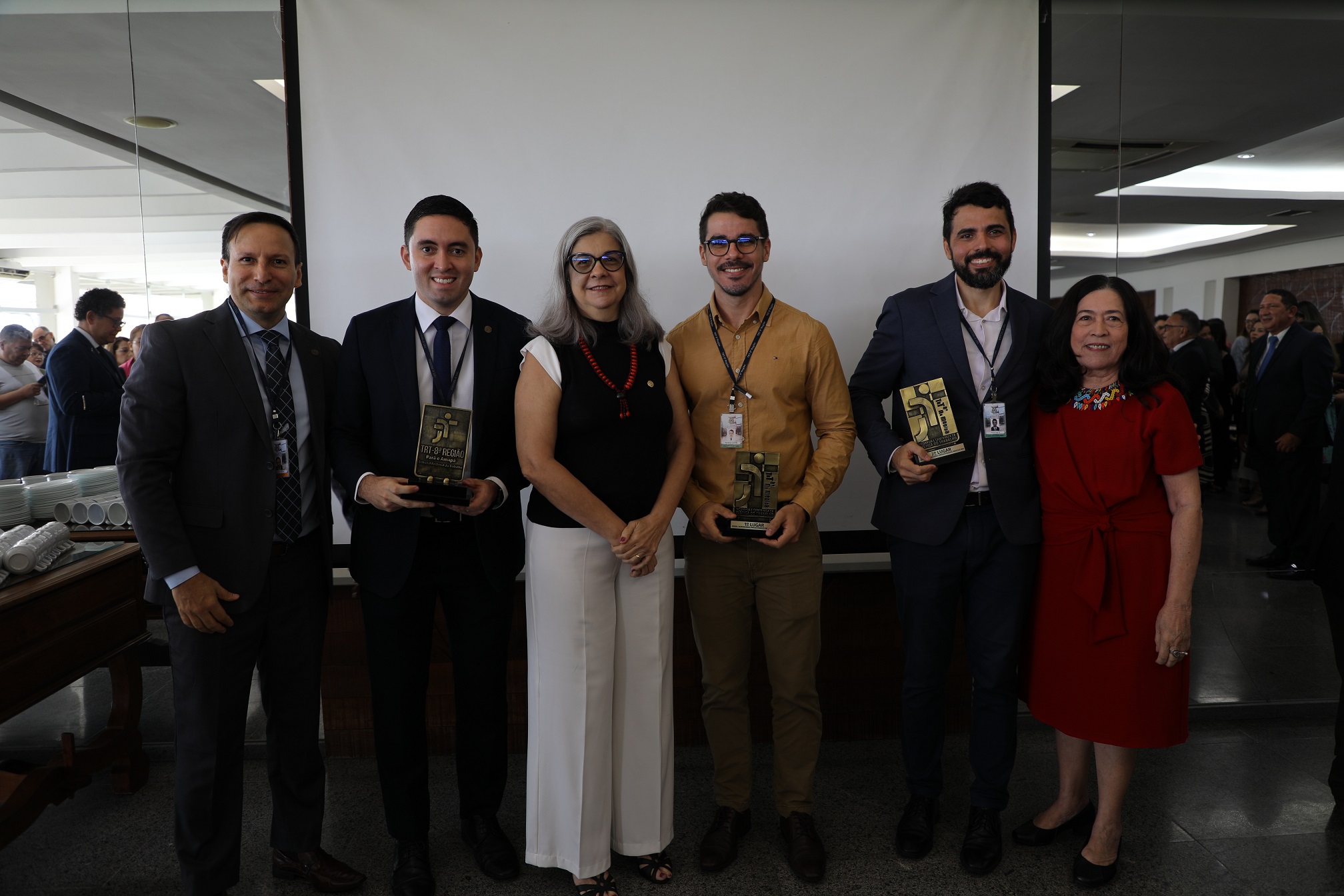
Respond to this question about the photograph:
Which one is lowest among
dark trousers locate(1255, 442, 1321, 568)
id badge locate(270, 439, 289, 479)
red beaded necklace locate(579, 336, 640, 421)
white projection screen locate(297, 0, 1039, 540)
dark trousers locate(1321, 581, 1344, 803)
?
dark trousers locate(1321, 581, 1344, 803)

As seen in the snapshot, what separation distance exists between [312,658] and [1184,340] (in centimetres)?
344

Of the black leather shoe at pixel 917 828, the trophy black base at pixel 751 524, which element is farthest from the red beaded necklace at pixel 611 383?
the black leather shoe at pixel 917 828

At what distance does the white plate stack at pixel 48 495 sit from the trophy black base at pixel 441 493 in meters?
1.81

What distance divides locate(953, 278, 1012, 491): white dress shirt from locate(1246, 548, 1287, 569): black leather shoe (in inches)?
80.1

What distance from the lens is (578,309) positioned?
2043 mm

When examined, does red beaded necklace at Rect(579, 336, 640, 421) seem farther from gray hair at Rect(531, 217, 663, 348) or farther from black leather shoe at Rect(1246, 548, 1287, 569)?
black leather shoe at Rect(1246, 548, 1287, 569)

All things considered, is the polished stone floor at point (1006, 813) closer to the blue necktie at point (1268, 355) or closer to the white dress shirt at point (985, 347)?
the blue necktie at point (1268, 355)

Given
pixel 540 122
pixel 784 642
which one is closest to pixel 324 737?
pixel 784 642

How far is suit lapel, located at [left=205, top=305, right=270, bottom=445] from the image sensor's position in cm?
193

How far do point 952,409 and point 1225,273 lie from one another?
1.98m

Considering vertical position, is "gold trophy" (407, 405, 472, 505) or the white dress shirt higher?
the white dress shirt

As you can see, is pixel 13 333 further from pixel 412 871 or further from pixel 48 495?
pixel 412 871

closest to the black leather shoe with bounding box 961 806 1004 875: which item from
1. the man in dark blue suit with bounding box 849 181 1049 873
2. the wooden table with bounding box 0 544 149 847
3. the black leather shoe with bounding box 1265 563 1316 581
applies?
the man in dark blue suit with bounding box 849 181 1049 873

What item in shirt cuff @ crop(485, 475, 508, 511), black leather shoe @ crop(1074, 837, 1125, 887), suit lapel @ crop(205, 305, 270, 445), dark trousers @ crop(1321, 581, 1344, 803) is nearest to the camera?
suit lapel @ crop(205, 305, 270, 445)
